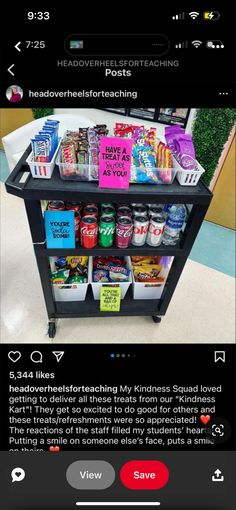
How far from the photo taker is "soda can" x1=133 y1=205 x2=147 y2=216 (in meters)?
1.38

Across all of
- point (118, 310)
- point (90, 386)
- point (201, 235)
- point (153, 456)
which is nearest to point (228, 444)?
point (153, 456)

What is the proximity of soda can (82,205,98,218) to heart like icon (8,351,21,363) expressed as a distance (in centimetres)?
85

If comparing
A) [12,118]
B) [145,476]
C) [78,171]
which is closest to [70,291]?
[78,171]

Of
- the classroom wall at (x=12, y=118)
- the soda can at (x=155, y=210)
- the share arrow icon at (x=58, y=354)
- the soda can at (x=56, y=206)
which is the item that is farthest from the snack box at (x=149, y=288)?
the classroom wall at (x=12, y=118)

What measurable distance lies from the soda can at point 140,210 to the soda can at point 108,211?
0.10 metres

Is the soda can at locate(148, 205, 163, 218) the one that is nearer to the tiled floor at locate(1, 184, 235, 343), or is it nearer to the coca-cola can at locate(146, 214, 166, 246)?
the coca-cola can at locate(146, 214, 166, 246)

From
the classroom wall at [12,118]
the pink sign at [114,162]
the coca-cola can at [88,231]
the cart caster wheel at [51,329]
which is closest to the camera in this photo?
the pink sign at [114,162]
